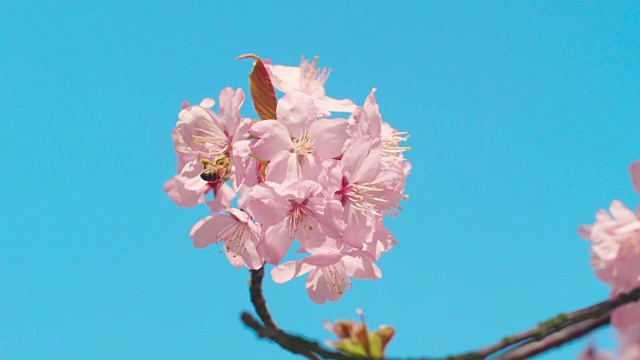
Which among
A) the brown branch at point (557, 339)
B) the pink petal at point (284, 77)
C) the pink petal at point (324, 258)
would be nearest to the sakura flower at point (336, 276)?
the pink petal at point (324, 258)

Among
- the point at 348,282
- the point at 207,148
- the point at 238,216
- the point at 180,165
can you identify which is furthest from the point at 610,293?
the point at 180,165

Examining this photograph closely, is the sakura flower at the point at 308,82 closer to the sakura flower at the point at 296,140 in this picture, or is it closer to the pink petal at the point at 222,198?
the sakura flower at the point at 296,140

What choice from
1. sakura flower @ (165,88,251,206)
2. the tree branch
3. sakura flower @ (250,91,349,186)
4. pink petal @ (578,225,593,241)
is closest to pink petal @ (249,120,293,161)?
sakura flower @ (250,91,349,186)

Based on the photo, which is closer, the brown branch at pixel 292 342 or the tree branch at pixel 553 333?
the tree branch at pixel 553 333

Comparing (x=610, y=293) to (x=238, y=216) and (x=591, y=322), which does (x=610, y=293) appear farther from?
(x=238, y=216)

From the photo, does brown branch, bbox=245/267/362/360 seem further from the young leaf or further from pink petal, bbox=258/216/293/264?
the young leaf

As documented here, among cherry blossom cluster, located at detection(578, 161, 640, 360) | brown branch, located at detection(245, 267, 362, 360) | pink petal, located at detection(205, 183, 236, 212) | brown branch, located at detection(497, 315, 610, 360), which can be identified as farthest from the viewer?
pink petal, located at detection(205, 183, 236, 212)

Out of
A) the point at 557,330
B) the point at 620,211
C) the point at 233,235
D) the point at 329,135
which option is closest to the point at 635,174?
the point at 620,211

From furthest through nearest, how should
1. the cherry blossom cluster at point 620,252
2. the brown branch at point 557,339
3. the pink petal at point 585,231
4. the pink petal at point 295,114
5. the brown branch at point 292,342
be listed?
the pink petal at point 295,114 < the pink petal at point 585,231 < the cherry blossom cluster at point 620,252 < the brown branch at point 292,342 < the brown branch at point 557,339
